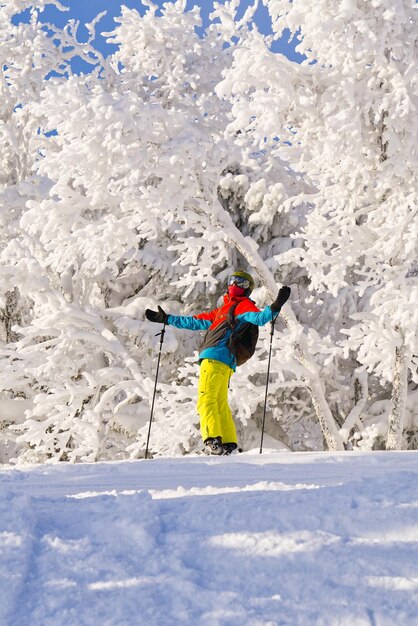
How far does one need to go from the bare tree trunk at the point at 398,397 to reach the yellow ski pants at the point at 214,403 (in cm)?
433

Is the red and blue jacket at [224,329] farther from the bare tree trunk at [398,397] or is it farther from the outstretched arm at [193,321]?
the bare tree trunk at [398,397]

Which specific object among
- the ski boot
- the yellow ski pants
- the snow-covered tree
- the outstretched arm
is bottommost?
the ski boot

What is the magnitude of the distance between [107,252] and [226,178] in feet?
10.4

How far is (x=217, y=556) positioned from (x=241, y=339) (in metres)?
4.85

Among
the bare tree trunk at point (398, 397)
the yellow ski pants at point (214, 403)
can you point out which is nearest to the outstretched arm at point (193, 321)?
the yellow ski pants at point (214, 403)

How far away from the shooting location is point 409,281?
32.5ft

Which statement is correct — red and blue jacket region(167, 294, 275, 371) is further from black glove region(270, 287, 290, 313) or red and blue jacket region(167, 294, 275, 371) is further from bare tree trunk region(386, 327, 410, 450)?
bare tree trunk region(386, 327, 410, 450)

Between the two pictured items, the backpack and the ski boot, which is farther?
the backpack

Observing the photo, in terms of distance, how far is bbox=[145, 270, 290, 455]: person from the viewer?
6527 millimetres

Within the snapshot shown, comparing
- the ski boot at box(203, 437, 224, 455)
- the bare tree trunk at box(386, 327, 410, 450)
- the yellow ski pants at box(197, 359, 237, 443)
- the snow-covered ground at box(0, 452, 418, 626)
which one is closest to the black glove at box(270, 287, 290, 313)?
the yellow ski pants at box(197, 359, 237, 443)

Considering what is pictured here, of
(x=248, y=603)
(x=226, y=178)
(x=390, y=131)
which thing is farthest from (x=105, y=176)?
(x=248, y=603)

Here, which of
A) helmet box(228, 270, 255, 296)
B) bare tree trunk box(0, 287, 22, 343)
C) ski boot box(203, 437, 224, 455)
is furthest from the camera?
bare tree trunk box(0, 287, 22, 343)

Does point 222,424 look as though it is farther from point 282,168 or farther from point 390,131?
point 282,168

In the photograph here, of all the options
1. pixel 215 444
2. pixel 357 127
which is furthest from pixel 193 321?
pixel 357 127
